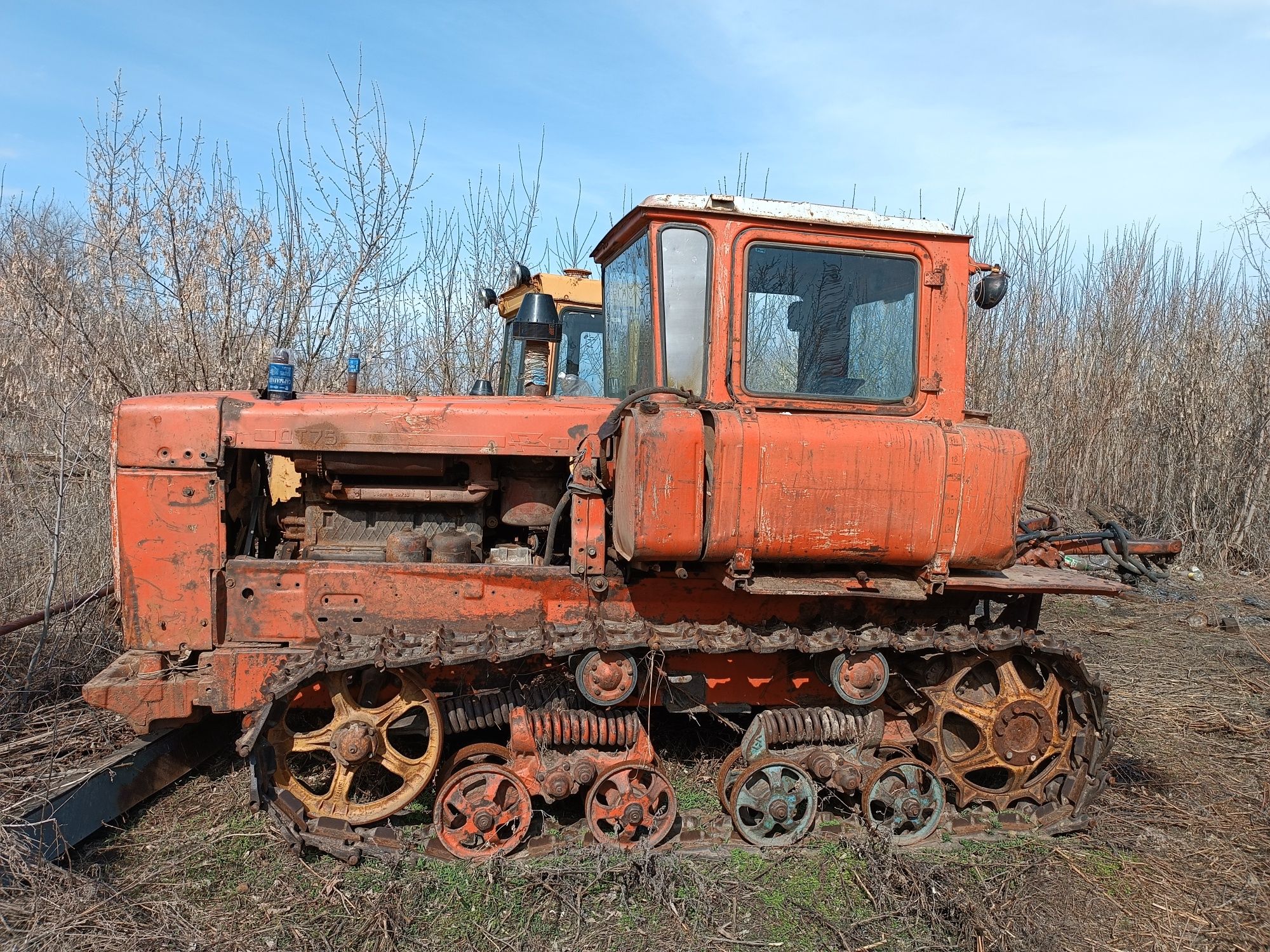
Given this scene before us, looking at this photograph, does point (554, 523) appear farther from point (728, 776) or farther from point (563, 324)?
point (563, 324)


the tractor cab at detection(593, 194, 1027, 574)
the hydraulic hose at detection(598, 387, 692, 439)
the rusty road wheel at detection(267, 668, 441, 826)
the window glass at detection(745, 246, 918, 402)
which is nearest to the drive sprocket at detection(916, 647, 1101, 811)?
the tractor cab at detection(593, 194, 1027, 574)

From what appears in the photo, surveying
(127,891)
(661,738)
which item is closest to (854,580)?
(661,738)

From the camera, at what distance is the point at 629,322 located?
4.23 meters

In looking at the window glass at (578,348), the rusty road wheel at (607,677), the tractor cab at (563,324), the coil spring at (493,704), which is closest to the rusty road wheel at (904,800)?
the rusty road wheel at (607,677)

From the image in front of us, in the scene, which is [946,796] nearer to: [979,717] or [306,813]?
[979,717]

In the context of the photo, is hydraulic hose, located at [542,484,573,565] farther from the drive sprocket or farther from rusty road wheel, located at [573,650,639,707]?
the drive sprocket

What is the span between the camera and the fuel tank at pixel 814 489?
3.35 m

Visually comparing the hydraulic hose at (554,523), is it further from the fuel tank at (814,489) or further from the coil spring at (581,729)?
the coil spring at (581,729)

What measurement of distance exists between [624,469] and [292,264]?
590cm

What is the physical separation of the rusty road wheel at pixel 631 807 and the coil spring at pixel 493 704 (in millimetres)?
402

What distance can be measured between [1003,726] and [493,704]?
2.38 metres

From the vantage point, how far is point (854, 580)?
358 cm

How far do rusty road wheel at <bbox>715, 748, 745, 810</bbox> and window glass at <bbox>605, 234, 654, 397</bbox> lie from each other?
5.69 feet

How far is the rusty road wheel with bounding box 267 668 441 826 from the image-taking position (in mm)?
3590
